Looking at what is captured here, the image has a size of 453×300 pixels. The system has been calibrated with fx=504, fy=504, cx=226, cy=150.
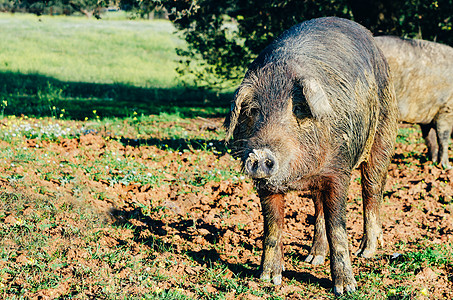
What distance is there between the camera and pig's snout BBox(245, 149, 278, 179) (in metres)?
3.25

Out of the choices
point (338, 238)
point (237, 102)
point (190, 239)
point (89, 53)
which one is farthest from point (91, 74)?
point (338, 238)

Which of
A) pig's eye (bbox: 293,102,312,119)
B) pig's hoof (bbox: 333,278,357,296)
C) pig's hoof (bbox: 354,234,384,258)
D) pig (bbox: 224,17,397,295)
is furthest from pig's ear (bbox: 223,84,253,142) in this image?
pig's hoof (bbox: 354,234,384,258)

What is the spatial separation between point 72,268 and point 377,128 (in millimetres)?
3086

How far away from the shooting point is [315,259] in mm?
4758

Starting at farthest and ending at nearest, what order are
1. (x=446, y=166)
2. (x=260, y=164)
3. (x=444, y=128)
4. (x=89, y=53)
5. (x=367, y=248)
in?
(x=89, y=53)
(x=444, y=128)
(x=446, y=166)
(x=367, y=248)
(x=260, y=164)

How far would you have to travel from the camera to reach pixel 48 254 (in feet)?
13.7

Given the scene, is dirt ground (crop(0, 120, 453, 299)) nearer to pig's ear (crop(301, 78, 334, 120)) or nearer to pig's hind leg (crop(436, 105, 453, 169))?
pig's hind leg (crop(436, 105, 453, 169))

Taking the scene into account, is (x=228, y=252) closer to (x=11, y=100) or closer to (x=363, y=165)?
(x=363, y=165)

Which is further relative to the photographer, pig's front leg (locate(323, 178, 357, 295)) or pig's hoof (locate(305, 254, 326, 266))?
pig's hoof (locate(305, 254, 326, 266))

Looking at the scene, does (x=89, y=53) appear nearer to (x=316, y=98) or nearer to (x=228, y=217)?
(x=228, y=217)

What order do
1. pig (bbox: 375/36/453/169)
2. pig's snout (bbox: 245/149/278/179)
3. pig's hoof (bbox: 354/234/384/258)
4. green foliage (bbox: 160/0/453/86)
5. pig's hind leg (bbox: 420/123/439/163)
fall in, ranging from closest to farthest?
pig's snout (bbox: 245/149/278/179) < pig's hoof (bbox: 354/234/384/258) < pig (bbox: 375/36/453/169) < pig's hind leg (bbox: 420/123/439/163) < green foliage (bbox: 160/0/453/86)

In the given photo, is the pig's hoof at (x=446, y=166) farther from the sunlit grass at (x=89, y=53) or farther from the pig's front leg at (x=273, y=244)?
A: the sunlit grass at (x=89, y=53)

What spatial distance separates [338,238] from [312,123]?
40.5 inches

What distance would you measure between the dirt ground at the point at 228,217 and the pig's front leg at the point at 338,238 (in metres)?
0.20
